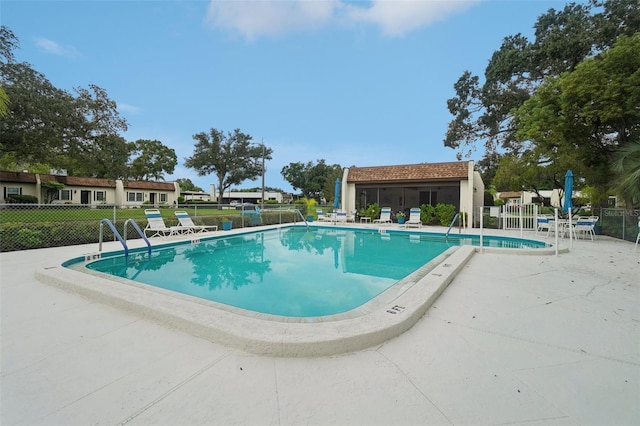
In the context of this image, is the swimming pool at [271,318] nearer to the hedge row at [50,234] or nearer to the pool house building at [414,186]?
the hedge row at [50,234]

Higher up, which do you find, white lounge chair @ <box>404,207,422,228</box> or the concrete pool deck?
white lounge chair @ <box>404,207,422,228</box>

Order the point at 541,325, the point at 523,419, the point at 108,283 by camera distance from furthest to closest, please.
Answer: the point at 108,283 → the point at 541,325 → the point at 523,419

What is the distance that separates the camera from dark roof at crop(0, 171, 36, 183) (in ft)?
85.2

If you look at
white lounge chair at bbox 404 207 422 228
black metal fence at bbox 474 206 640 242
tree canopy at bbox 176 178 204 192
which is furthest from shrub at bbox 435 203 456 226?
tree canopy at bbox 176 178 204 192

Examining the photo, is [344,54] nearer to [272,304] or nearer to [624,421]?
[272,304]

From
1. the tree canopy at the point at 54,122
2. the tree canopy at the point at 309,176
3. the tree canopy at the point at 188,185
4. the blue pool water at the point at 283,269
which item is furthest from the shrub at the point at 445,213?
the tree canopy at the point at 188,185

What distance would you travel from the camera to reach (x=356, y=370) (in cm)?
238

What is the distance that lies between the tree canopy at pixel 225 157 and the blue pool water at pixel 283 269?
31845mm

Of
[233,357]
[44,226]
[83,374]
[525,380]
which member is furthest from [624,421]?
[44,226]

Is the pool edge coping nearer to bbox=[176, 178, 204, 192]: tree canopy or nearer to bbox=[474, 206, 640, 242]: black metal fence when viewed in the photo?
bbox=[474, 206, 640, 242]: black metal fence

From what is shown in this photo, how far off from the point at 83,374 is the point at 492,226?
17888 mm

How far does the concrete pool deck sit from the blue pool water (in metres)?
1.65

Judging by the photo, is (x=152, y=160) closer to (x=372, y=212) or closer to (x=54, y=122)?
(x=54, y=122)

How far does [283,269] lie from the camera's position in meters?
7.02
